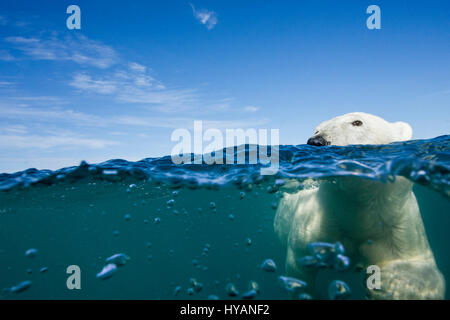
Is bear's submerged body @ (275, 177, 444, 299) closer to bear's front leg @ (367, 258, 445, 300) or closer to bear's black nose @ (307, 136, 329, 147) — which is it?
bear's front leg @ (367, 258, 445, 300)

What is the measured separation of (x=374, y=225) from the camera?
4.14 metres

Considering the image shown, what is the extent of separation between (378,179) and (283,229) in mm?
3894

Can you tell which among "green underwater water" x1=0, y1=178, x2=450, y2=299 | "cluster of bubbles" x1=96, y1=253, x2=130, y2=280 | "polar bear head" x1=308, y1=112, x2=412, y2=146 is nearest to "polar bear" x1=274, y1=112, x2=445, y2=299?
"polar bear head" x1=308, y1=112, x2=412, y2=146

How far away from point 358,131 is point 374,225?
63.1 inches

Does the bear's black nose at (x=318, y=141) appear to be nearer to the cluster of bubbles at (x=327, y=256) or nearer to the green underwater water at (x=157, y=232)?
the cluster of bubbles at (x=327, y=256)

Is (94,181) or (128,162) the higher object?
(128,162)

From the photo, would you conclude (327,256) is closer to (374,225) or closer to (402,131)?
(374,225)

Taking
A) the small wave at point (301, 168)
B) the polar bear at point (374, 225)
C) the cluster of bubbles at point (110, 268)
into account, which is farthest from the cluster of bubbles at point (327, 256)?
the cluster of bubbles at point (110, 268)

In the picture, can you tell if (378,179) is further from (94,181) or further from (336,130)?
(94,181)

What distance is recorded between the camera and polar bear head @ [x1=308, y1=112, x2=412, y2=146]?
443 cm
